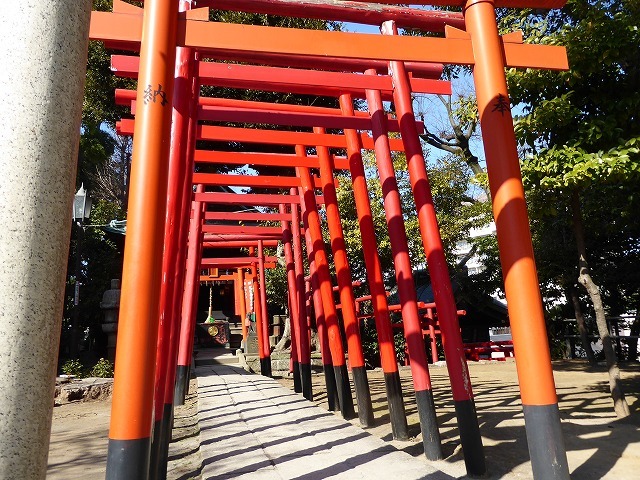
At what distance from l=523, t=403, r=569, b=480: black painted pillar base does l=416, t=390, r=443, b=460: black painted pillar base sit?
73.3 inches

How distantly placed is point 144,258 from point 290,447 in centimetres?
261

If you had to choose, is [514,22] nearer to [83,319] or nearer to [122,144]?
[83,319]

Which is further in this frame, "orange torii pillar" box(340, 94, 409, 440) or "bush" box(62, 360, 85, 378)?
"bush" box(62, 360, 85, 378)

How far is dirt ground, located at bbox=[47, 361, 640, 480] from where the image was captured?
15.0 feet

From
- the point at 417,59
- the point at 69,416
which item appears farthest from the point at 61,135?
the point at 69,416

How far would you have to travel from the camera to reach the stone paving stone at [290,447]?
11.8ft

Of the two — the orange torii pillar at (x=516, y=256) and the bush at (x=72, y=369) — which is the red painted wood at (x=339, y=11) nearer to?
the orange torii pillar at (x=516, y=256)

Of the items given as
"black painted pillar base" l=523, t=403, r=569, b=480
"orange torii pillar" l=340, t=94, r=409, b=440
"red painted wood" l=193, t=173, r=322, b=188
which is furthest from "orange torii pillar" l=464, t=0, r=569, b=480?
"red painted wood" l=193, t=173, r=322, b=188

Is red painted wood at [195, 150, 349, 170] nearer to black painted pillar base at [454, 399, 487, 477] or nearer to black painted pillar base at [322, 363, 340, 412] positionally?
black painted pillar base at [322, 363, 340, 412]

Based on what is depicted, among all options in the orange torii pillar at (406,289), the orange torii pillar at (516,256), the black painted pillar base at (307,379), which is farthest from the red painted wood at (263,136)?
the black painted pillar base at (307,379)

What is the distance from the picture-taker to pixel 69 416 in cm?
904

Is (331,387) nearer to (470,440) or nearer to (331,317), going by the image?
(331,317)

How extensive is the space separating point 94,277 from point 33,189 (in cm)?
1495

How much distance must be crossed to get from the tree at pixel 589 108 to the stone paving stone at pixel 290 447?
12.2 feet
